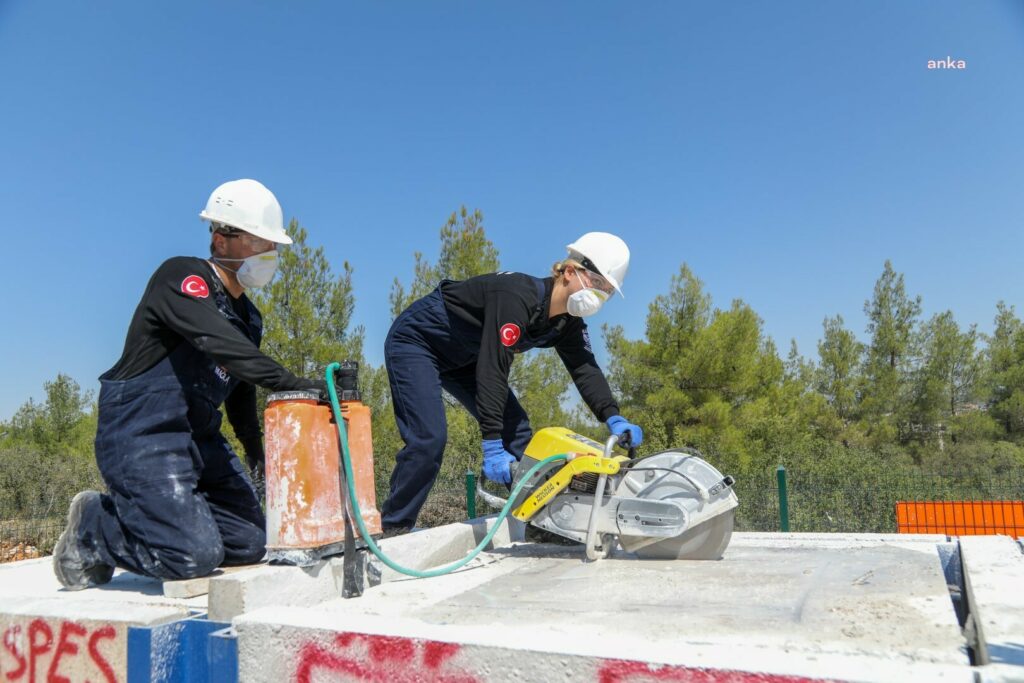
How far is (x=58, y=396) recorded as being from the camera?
22.3 meters

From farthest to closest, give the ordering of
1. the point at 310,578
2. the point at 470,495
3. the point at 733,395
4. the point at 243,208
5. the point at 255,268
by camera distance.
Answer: the point at 733,395 → the point at 470,495 → the point at 255,268 → the point at 243,208 → the point at 310,578

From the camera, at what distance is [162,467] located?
3023 mm

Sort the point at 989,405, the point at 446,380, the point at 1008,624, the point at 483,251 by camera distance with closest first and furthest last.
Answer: the point at 1008,624 < the point at 446,380 < the point at 483,251 < the point at 989,405

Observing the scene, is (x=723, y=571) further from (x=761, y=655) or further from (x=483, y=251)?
(x=483, y=251)

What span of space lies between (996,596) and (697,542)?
1290 millimetres

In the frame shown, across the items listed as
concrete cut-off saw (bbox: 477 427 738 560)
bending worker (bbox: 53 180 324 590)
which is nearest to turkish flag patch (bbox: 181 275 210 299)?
bending worker (bbox: 53 180 324 590)

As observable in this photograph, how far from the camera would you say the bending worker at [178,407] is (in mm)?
2973

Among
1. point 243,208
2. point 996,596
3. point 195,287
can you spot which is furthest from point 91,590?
point 996,596

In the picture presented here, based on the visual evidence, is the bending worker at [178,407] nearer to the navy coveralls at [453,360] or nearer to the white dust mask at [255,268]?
the white dust mask at [255,268]

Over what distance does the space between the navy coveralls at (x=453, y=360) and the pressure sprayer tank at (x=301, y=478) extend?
101 centimetres

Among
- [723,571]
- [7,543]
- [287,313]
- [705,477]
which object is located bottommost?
[7,543]

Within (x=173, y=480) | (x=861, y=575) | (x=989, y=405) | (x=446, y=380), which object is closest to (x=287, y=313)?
(x=446, y=380)

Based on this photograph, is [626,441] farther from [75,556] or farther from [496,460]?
[75,556]

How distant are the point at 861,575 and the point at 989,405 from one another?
25616 mm
